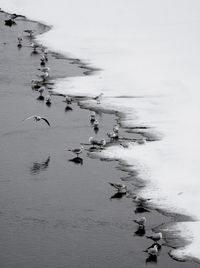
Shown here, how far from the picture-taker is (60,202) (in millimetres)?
21750

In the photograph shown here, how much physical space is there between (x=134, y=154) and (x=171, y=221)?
5.85 m

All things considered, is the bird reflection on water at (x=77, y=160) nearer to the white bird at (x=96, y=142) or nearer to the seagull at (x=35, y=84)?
the white bird at (x=96, y=142)

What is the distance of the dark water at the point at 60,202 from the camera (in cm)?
1838

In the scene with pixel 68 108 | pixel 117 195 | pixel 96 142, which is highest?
pixel 68 108

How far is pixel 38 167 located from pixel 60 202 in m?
3.37

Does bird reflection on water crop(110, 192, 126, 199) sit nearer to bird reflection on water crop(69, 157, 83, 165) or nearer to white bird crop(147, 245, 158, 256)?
bird reflection on water crop(69, 157, 83, 165)

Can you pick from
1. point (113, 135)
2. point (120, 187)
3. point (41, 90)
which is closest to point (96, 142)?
point (113, 135)

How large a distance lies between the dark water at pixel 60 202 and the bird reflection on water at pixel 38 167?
36 mm

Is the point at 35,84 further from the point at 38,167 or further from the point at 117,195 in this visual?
the point at 117,195

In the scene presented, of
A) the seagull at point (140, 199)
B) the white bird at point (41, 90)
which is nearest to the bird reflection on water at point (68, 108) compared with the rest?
the white bird at point (41, 90)

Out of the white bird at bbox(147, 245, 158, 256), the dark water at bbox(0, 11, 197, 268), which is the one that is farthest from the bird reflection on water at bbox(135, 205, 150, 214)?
the white bird at bbox(147, 245, 158, 256)

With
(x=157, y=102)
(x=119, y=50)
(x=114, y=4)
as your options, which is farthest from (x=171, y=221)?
(x=114, y=4)

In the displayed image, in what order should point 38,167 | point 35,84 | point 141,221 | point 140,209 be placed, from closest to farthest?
1. point 141,221
2. point 140,209
3. point 38,167
4. point 35,84

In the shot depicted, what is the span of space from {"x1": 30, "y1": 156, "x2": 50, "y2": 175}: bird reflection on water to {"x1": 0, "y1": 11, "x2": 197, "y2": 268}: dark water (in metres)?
0.04
